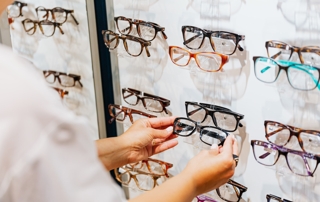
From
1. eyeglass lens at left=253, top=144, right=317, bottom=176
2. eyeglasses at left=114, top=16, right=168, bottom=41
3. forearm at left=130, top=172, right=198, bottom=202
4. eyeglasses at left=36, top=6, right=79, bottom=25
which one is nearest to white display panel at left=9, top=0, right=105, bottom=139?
eyeglasses at left=36, top=6, right=79, bottom=25

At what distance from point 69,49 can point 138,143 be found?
47 cm

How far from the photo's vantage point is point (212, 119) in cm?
94

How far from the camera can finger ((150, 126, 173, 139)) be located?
36.1 inches

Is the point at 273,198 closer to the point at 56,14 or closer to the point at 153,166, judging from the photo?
the point at 153,166

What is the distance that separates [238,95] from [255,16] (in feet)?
0.55

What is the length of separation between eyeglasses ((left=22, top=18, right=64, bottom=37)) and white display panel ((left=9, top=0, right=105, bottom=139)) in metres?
0.01

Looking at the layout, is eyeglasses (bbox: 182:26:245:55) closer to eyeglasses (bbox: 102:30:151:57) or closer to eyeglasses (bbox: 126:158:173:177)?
eyeglasses (bbox: 102:30:151:57)

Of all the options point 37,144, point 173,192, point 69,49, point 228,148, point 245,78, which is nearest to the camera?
point 37,144

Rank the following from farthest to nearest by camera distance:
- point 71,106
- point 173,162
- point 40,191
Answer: point 71,106
point 173,162
point 40,191

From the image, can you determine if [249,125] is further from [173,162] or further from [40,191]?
[40,191]

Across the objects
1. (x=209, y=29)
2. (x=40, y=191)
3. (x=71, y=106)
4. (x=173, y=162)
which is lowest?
(x=173, y=162)

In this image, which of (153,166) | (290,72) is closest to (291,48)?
(290,72)

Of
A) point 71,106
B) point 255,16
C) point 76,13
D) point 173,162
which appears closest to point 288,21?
point 255,16

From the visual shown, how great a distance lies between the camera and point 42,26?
4.17 ft
